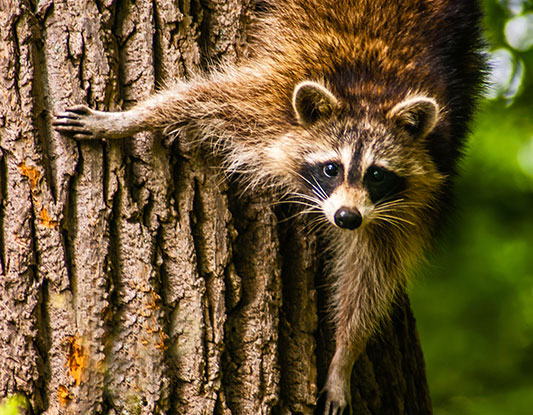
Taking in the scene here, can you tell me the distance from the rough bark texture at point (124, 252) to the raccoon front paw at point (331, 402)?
20cm

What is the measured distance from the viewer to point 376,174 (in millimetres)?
3484

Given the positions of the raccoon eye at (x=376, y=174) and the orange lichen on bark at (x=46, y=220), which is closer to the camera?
the orange lichen on bark at (x=46, y=220)

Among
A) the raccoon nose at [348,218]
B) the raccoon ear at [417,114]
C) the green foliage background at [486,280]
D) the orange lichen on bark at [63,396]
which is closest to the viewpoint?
the orange lichen on bark at [63,396]

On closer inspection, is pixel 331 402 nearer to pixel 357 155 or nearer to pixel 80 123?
pixel 357 155

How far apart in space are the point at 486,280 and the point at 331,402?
1.96 metres

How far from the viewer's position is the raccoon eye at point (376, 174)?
3461 millimetres

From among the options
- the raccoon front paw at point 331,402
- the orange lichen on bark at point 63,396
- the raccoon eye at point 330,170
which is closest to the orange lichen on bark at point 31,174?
the orange lichen on bark at point 63,396

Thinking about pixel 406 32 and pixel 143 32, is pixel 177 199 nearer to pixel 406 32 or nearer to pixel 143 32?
pixel 143 32

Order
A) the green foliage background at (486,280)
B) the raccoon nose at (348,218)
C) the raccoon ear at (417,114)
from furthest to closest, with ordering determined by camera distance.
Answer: the green foliage background at (486,280) < the raccoon ear at (417,114) < the raccoon nose at (348,218)

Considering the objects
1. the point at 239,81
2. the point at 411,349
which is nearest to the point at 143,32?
the point at 239,81

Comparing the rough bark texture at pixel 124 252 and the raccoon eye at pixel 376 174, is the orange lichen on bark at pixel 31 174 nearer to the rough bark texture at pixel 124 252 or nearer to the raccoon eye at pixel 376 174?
the rough bark texture at pixel 124 252

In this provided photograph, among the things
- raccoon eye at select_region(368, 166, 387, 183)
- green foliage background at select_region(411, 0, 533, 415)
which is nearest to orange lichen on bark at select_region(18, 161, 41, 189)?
raccoon eye at select_region(368, 166, 387, 183)

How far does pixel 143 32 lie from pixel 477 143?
3.05m

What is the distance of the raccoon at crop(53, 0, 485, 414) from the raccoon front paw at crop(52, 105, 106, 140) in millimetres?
353
